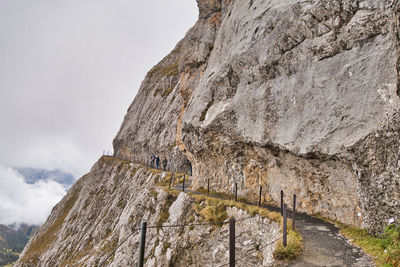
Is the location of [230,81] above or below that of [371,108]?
above

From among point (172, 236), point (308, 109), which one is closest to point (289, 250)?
point (308, 109)

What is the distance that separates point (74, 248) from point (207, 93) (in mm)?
31613

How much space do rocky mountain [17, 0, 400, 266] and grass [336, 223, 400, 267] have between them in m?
0.38

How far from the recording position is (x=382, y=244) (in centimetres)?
781

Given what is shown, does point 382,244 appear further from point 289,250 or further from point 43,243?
point 43,243

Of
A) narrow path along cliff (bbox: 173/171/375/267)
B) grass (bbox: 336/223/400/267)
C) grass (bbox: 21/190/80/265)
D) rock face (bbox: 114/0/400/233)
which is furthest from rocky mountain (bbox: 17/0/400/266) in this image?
grass (bbox: 21/190/80/265)

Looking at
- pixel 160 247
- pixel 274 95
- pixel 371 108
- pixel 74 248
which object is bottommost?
pixel 74 248

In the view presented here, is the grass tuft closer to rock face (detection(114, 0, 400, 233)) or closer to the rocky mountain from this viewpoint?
the rocky mountain

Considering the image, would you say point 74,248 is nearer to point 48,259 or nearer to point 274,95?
point 48,259

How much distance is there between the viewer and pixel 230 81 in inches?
774

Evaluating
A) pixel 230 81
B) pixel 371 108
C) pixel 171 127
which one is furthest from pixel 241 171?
pixel 171 127

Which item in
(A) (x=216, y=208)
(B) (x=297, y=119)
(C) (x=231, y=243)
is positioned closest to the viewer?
(C) (x=231, y=243)

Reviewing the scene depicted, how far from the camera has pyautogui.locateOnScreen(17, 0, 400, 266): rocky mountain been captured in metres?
9.19

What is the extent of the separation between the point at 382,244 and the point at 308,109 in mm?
6959
